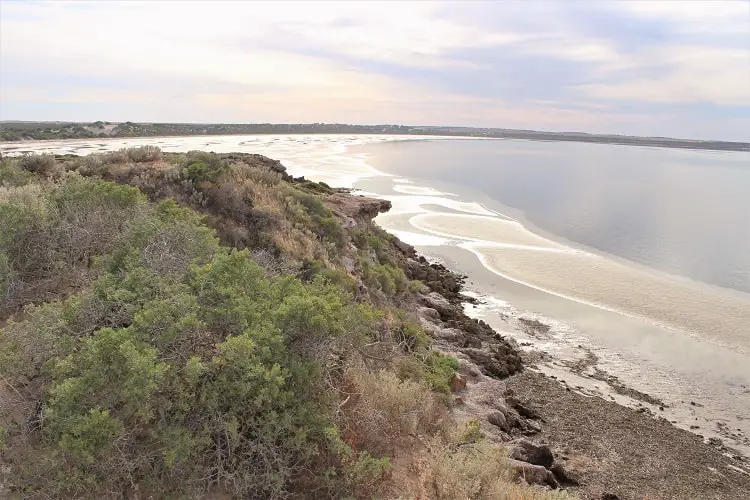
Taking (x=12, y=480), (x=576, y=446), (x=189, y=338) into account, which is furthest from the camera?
(x=576, y=446)

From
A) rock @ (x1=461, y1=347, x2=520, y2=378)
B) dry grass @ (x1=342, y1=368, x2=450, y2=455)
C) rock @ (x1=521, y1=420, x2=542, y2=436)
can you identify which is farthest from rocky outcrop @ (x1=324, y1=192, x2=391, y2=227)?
dry grass @ (x1=342, y1=368, x2=450, y2=455)

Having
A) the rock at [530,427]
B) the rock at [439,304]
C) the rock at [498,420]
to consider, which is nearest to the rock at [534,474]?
the rock at [498,420]

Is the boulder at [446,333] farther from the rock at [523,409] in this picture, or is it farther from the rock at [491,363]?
the rock at [523,409]

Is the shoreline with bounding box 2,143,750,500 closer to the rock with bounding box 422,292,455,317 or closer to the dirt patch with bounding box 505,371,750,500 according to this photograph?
the dirt patch with bounding box 505,371,750,500

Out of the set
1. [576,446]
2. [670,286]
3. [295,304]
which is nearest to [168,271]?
[295,304]

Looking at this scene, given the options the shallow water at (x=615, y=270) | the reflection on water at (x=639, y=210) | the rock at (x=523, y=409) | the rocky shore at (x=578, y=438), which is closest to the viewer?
the rocky shore at (x=578, y=438)

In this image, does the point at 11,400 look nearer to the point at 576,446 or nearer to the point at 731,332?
the point at 576,446

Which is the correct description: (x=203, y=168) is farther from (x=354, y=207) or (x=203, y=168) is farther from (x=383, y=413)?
(x=383, y=413)
